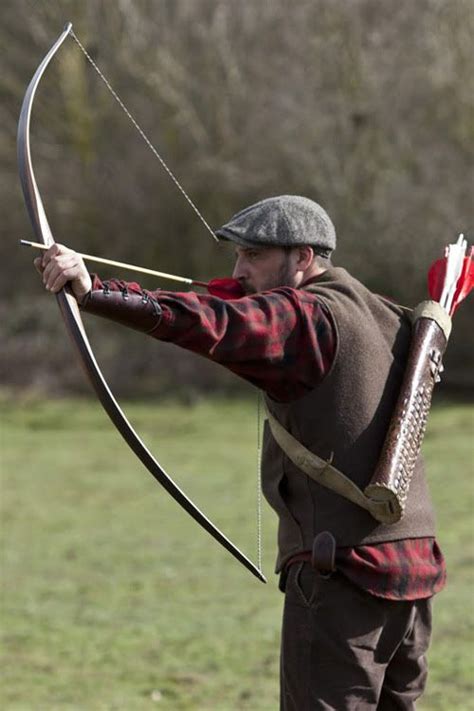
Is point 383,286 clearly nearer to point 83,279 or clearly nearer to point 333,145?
point 333,145

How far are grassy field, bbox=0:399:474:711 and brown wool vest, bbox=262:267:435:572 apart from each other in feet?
7.41

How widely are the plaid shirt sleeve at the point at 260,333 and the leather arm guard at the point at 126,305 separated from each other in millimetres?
13

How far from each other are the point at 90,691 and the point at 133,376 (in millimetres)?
12260

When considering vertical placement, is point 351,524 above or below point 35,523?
above

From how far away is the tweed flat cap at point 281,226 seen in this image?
300 cm

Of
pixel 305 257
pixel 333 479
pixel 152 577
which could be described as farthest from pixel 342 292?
pixel 152 577

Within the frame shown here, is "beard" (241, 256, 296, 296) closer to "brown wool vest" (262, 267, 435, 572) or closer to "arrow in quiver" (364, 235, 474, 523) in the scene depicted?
"brown wool vest" (262, 267, 435, 572)

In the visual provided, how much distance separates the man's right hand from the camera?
8.51 ft

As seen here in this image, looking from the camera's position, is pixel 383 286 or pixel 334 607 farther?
pixel 383 286

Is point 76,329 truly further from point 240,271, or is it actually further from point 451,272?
point 451,272

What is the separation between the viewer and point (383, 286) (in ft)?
52.3

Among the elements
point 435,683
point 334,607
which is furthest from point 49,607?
point 334,607

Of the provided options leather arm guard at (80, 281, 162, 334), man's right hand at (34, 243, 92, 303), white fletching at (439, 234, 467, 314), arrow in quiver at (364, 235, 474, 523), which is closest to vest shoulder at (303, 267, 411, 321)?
arrow in quiver at (364, 235, 474, 523)

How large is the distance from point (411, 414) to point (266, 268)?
1.49 feet
